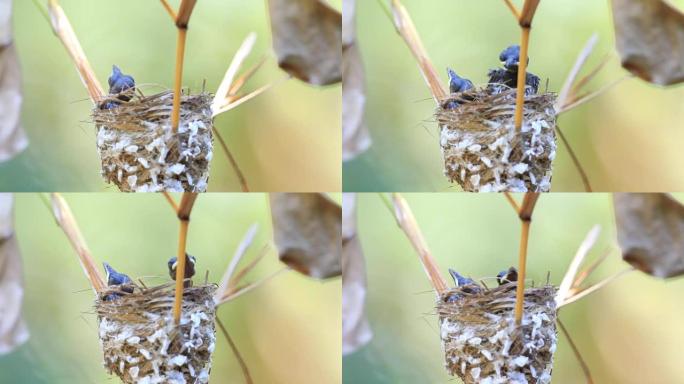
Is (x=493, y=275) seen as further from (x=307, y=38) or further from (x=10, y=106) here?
(x=10, y=106)

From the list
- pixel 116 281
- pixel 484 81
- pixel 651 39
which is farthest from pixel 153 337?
pixel 651 39

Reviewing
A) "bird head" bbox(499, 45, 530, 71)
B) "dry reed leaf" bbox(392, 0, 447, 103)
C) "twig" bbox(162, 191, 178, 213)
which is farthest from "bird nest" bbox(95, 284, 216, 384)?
"bird head" bbox(499, 45, 530, 71)

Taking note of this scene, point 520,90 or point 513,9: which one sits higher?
point 513,9

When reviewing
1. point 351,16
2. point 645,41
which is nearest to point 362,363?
point 351,16

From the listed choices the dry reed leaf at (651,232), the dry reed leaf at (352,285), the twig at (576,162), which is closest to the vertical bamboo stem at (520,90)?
the twig at (576,162)

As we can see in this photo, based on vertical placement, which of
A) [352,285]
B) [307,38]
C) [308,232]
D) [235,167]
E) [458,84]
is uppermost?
[307,38]

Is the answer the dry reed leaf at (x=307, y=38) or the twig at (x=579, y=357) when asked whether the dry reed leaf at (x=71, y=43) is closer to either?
the dry reed leaf at (x=307, y=38)

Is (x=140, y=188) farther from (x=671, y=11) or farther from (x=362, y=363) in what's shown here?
(x=671, y=11)
